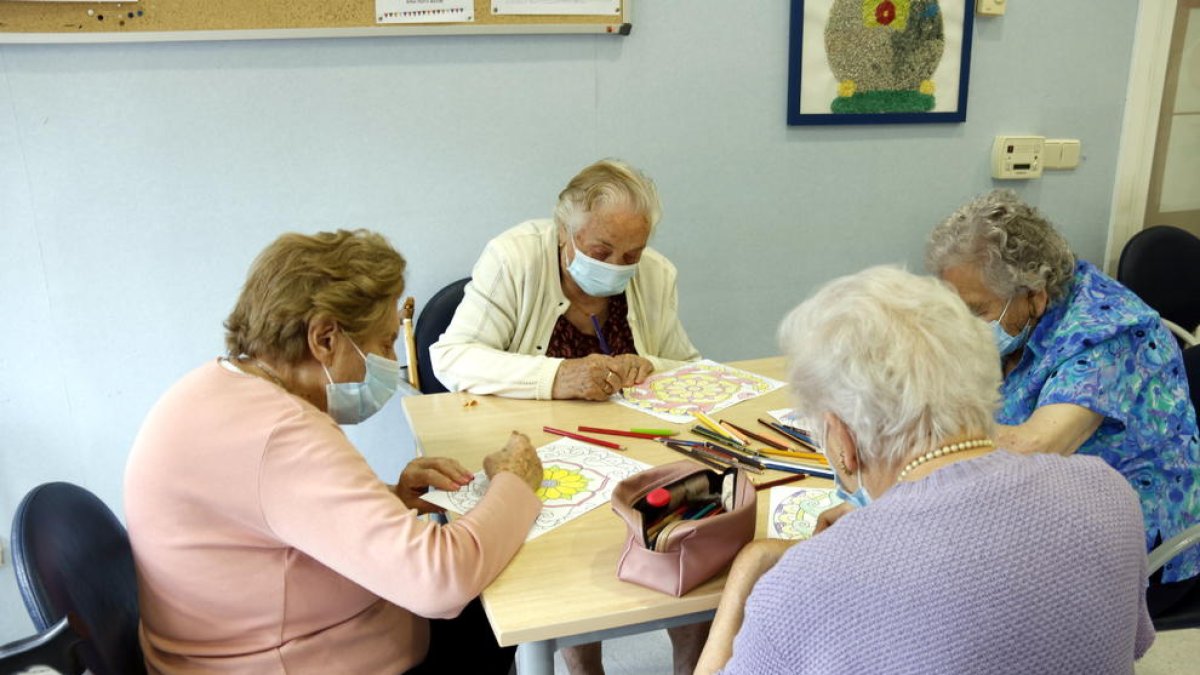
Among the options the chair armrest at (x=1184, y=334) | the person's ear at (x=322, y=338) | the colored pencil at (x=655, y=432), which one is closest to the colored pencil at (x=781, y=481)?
the colored pencil at (x=655, y=432)

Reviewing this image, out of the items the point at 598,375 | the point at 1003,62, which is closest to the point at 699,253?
the point at 598,375

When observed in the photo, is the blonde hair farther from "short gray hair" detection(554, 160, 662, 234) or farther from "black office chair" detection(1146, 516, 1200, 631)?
"black office chair" detection(1146, 516, 1200, 631)

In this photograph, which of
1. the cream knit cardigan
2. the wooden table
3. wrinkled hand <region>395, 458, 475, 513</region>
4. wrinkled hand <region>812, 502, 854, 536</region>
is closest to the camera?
the wooden table

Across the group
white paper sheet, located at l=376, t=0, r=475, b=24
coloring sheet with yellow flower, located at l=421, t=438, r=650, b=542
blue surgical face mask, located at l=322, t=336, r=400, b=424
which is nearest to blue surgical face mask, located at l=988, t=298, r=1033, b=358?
coloring sheet with yellow flower, located at l=421, t=438, r=650, b=542

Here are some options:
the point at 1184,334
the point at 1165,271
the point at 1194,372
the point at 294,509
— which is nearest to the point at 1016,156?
the point at 1165,271

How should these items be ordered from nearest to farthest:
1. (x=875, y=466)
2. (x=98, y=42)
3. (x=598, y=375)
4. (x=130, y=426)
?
1. (x=875, y=466)
2. (x=598, y=375)
3. (x=98, y=42)
4. (x=130, y=426)

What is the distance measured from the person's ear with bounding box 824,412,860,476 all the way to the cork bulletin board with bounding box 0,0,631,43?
180 centimetres

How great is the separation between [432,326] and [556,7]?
0.99m

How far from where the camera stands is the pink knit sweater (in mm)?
1138

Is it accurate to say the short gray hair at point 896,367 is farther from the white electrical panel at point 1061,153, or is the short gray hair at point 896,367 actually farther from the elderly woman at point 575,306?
the white electrical panel at point 1061,153

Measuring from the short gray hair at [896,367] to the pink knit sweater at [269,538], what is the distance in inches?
20.6

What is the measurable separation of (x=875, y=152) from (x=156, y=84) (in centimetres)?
223

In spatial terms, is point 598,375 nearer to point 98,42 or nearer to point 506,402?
point 506,402

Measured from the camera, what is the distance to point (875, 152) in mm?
2953
